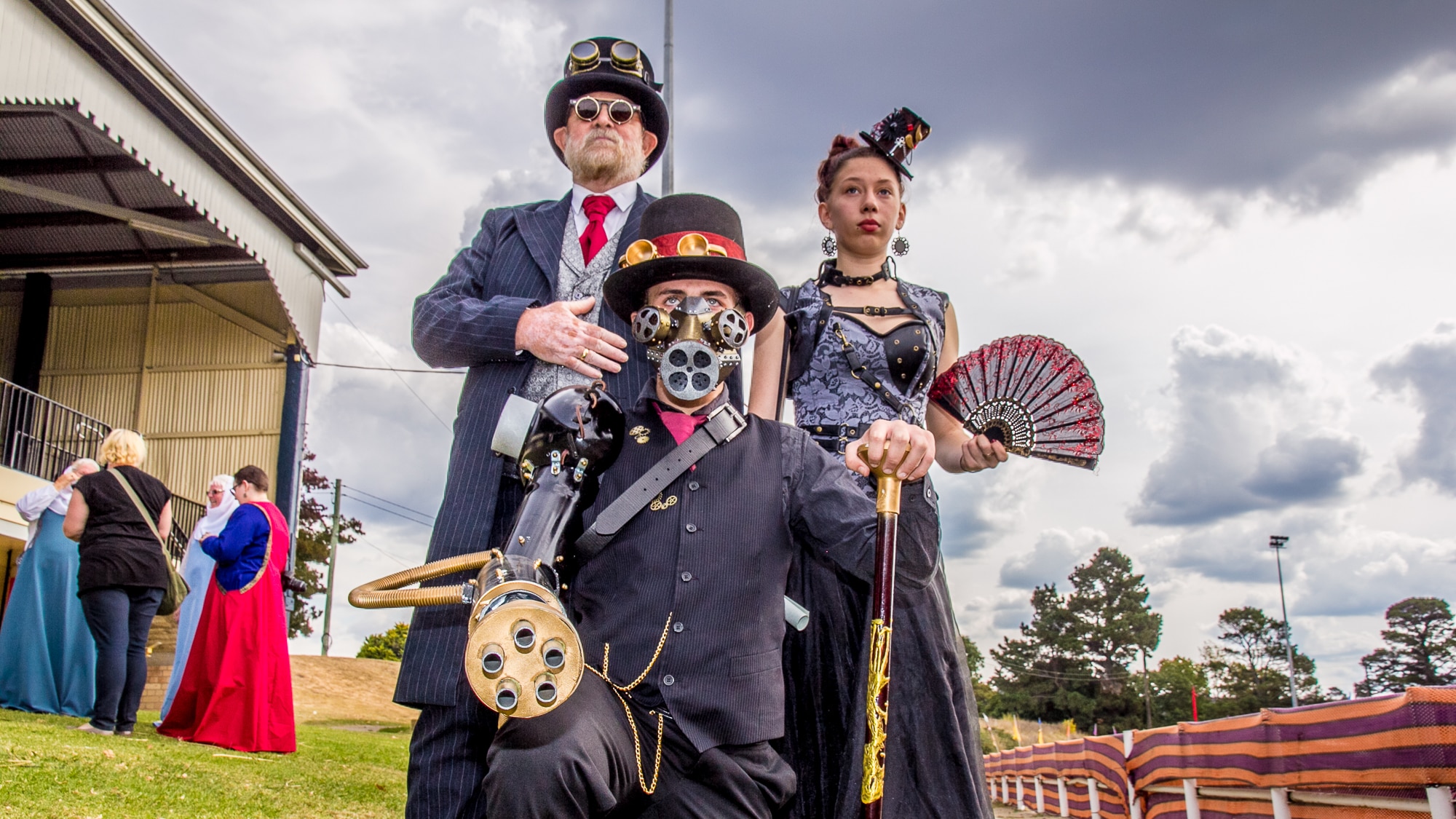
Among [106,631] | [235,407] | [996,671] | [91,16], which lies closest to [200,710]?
[106,631]

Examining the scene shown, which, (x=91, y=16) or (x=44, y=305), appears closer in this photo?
(x=91, y=16)

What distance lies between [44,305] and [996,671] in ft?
188

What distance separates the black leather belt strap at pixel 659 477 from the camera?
7.75 feet

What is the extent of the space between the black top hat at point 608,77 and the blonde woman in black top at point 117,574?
5.54 metres

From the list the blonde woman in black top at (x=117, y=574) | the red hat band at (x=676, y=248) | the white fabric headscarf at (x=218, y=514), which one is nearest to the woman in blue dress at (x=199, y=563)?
the white fabric headscarf at (x=218, y=514)

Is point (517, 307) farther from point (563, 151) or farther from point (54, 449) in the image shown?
point (54, 449)

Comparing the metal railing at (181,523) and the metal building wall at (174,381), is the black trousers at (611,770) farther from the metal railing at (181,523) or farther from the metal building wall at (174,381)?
the metal railing at (181,523)

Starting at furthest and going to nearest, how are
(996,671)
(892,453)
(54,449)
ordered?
(996,671) → (54,449) → (892,453)

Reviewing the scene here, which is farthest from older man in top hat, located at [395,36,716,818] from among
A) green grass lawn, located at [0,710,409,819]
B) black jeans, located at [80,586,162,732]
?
black jeans, located at [80,586,162,732]

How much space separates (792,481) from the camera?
2.53 metres

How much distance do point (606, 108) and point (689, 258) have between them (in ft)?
2.12

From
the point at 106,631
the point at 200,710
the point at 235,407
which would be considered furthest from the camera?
the point at 235,407

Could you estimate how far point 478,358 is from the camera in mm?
2600

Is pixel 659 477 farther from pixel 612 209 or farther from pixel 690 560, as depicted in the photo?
pixel 612 209
